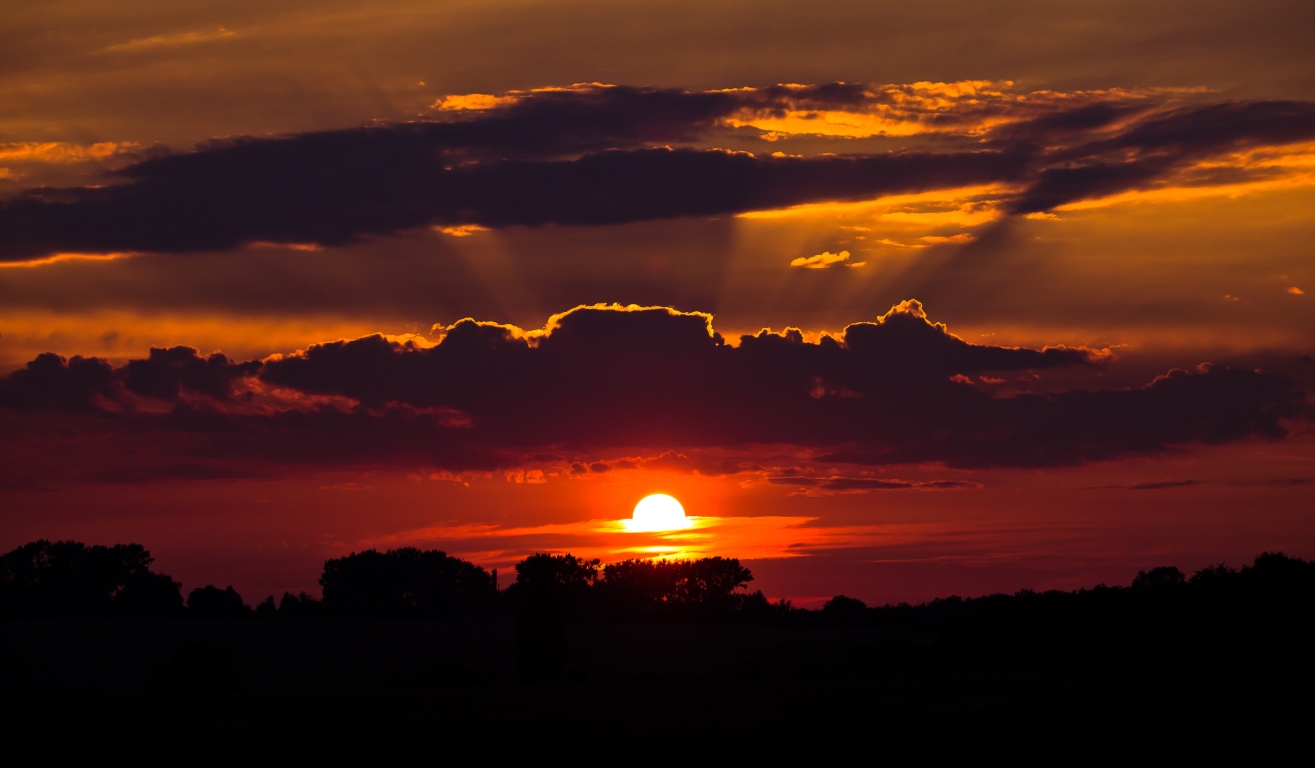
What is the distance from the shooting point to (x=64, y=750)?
39531mm

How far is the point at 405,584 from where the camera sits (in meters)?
192

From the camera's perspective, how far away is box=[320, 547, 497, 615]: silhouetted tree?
18888 centimetres

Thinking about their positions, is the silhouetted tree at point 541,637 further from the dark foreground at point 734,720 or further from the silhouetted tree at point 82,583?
the silhouetted tree at point 82,583

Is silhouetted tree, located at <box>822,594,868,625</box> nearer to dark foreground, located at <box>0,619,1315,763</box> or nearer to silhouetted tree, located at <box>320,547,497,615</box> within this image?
silhouetted tree, located at <box>320,547,497,615</box>

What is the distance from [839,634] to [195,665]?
311 ft

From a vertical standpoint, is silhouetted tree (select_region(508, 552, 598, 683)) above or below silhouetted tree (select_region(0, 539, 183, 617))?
below

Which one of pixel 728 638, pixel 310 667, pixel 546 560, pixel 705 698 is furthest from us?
pixel 546 560

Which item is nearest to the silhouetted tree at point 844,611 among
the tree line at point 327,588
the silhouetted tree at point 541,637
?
the tree line at point 327,588

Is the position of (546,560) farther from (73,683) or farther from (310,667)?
(73,683)

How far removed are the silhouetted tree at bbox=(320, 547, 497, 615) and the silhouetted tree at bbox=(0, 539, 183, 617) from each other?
24.0m

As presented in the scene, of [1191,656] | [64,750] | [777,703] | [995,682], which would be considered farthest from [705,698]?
[1191,656]

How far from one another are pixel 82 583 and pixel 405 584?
4610cm

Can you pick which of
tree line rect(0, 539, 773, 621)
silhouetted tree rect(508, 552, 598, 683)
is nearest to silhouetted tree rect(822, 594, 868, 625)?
tree line rect(0, 539, 773, 621)

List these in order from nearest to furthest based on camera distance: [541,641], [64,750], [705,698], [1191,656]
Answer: [64,750], [705,698], [1191,656], [541,641]
